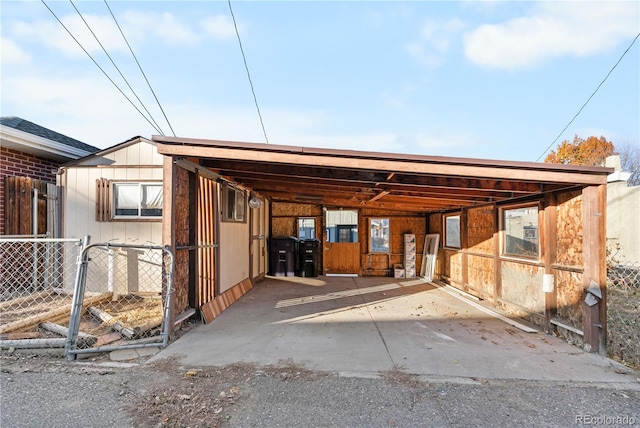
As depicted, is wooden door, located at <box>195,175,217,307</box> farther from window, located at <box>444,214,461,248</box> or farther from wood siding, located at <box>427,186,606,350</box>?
window, located at <box>444,214,461,248</box>

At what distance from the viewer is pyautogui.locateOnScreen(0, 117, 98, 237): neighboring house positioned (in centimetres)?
590

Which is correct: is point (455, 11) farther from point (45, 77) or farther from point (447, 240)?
point (45, 77)

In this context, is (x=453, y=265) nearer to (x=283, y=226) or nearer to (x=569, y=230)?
(x=569, y=230)

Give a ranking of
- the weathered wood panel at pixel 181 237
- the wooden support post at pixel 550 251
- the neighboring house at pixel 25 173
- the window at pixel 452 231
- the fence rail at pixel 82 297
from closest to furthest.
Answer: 1. the fence rail at pixel 82 297
2. the weathered wood panel at pixel 181 237
3. the wooden support post at pixel 550 251
4. the neighboring house at pixel 25 173
5. the window at pixel 452 231

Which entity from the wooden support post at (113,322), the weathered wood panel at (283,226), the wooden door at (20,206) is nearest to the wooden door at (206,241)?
the wooden support post at (113,322)

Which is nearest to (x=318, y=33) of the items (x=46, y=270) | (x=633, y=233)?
(x=46, y=270)

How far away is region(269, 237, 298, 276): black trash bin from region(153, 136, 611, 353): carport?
278 centimetres

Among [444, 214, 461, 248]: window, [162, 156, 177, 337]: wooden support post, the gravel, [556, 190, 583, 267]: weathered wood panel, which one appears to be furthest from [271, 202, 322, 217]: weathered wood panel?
the gravel

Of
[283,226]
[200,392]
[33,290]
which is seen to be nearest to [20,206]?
[33,290]

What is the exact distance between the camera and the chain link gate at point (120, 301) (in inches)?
135

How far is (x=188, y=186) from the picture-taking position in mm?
4785

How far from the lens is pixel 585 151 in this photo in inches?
889

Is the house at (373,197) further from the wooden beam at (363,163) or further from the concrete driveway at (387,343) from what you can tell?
the concrete driveway at (387,343)

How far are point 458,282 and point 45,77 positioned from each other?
39.1 feet
